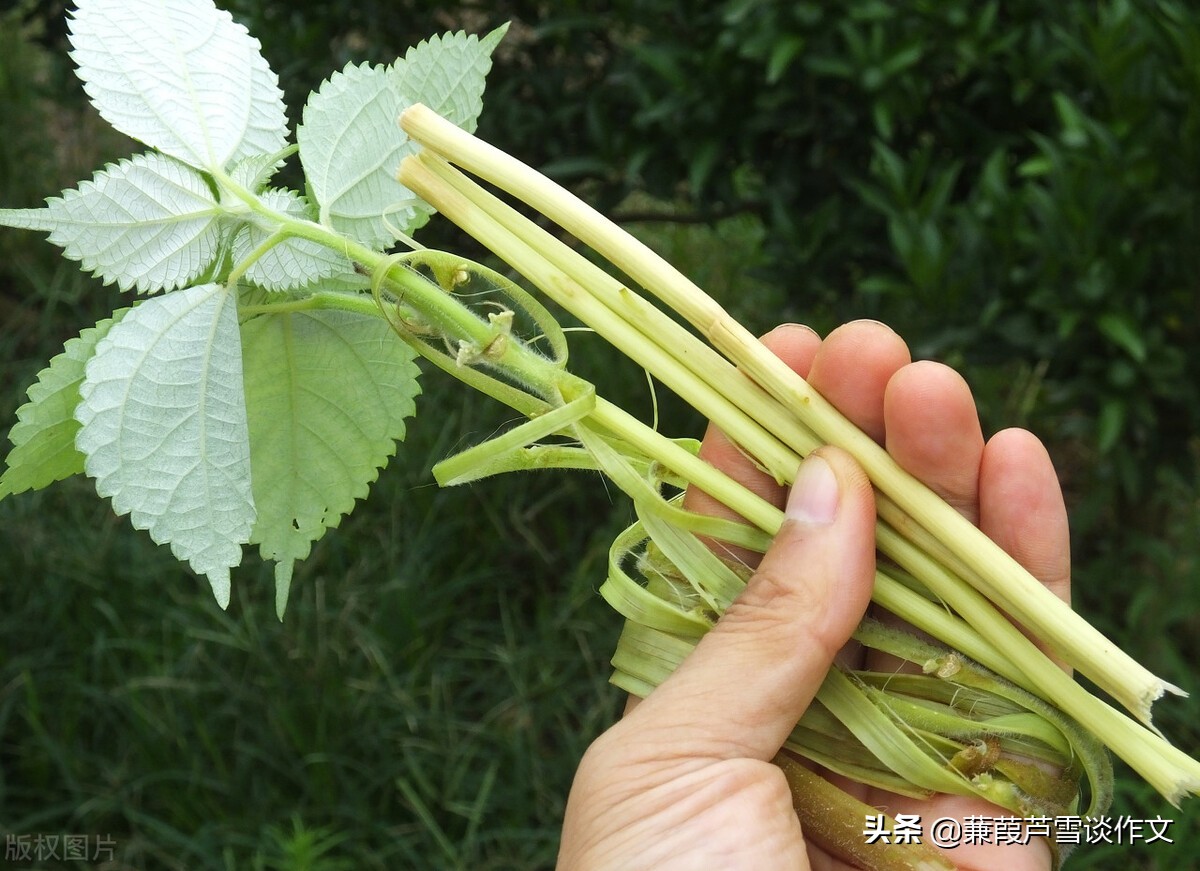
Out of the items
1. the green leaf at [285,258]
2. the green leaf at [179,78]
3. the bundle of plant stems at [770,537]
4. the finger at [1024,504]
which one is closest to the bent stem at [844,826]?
the bundle of plant stems at [770,537]

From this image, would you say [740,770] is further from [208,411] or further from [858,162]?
[858,162]

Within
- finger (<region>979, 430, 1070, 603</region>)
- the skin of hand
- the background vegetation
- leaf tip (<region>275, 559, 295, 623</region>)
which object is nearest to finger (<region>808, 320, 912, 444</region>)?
the skin of hand

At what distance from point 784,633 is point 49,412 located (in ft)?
1.92

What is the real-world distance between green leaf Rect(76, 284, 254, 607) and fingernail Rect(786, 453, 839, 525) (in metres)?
0.42

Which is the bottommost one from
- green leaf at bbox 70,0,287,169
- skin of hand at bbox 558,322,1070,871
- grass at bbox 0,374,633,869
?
grass at bbox 0,374,633,869

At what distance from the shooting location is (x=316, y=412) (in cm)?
91

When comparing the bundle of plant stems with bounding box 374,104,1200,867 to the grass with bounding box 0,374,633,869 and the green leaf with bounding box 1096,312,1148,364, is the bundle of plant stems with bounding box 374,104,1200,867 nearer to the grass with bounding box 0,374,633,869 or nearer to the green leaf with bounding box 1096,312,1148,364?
the green leaf with bounding box 1096,312,1148,364

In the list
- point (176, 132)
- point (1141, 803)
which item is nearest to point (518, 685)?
point (1141, 803)

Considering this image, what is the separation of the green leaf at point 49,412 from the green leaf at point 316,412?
5.2 inches

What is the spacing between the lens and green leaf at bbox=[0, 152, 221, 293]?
0.77 m

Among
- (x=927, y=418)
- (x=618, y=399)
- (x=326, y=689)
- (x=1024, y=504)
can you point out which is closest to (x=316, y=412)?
(x=927, y=418)

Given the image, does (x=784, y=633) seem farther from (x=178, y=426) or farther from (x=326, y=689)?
(x=326, y=689)

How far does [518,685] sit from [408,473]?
53cm

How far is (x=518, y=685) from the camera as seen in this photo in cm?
184
